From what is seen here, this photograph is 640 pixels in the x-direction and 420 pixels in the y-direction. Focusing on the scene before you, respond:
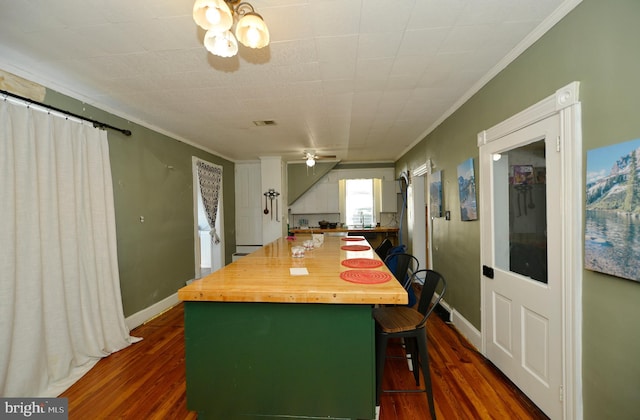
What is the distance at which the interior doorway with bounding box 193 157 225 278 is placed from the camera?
4090 mm

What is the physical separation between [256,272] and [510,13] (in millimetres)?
2182

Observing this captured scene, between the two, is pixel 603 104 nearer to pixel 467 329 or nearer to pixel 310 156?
pixel 467 329

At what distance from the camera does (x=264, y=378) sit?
1415 millimetres

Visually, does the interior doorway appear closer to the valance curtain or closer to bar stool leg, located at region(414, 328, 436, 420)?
the valance curtain

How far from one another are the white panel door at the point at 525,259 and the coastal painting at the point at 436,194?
1.00 metres

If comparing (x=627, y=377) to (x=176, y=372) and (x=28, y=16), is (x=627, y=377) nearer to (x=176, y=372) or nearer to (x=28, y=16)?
(x=176, y=372)

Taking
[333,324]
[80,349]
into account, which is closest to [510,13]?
[333,324]

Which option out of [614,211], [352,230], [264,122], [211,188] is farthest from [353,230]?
[614,211]

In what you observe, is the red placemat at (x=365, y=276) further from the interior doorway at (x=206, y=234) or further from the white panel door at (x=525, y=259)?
the interior doorway at (x=206, y=234)

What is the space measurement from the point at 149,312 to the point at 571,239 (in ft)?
13.1

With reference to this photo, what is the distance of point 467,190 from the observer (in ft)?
7.86

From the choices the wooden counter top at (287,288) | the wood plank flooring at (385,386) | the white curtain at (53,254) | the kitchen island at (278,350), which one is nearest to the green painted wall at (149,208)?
the white curtain at (53,254)

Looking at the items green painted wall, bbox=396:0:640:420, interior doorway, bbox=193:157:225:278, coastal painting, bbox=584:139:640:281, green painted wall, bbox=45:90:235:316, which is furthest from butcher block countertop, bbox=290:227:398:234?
coastal painting, bbox=584:139:640:281

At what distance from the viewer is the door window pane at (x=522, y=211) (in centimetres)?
161
